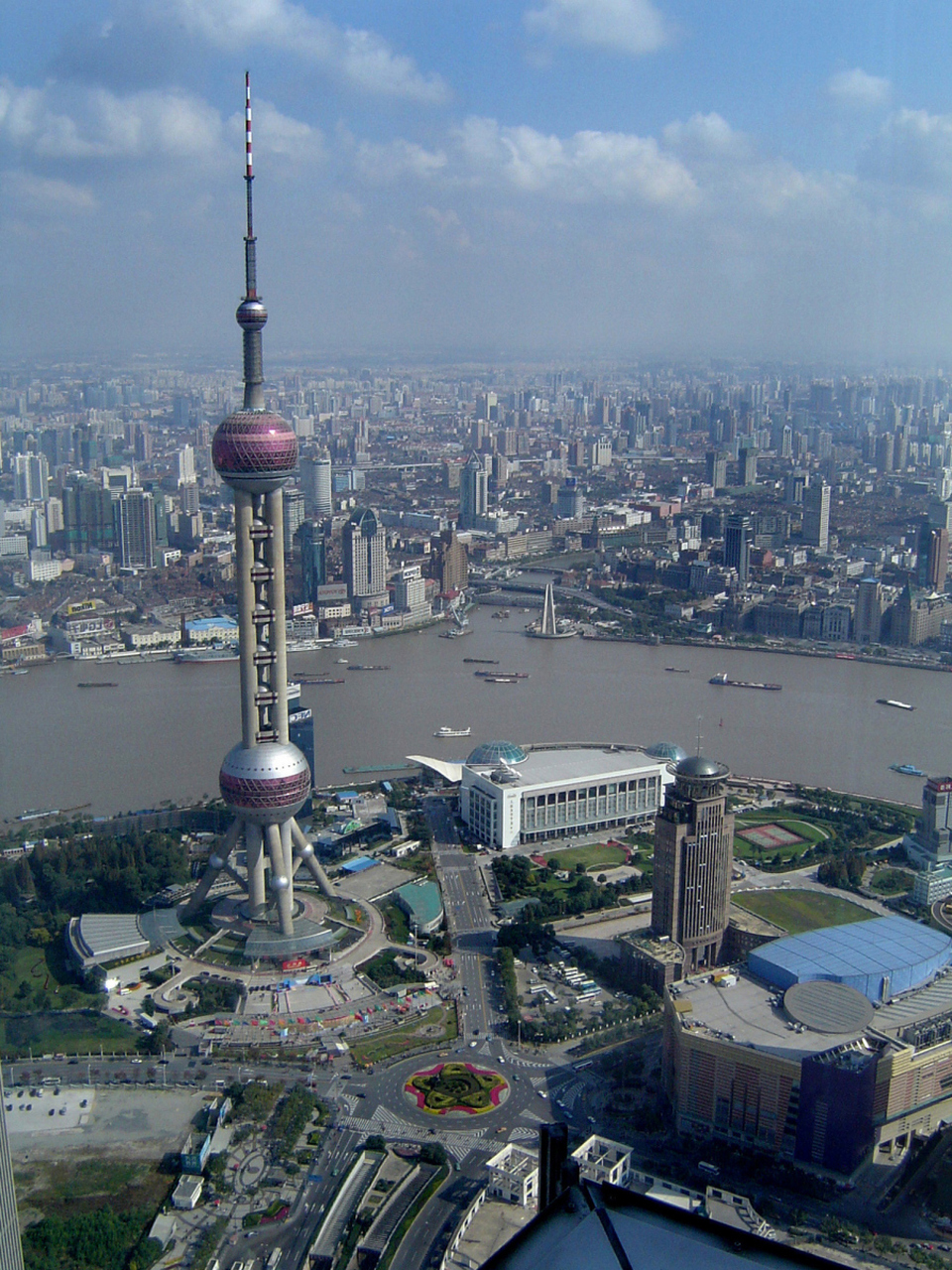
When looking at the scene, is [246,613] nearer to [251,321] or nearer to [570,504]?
[251,321]

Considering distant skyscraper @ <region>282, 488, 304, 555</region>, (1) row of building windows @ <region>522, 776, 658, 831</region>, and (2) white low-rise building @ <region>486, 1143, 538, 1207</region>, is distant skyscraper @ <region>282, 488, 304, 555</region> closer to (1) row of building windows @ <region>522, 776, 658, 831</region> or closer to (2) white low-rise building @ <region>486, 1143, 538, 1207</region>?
(1) row of building windows @ <region>522, 776, 658, 831</region>

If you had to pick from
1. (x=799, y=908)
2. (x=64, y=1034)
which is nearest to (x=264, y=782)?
(x=64, y=1034)

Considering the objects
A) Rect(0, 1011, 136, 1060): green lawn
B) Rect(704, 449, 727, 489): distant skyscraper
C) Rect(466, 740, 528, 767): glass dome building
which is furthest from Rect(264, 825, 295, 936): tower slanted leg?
Rect(704, 449, 727, 489): distant skyscraper

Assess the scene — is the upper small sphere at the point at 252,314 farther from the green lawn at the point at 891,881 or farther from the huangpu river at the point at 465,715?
the green lawn at the point at 891,881

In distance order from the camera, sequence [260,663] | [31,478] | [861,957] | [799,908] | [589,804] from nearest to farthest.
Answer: [861,957] < [260,663] < [799,908] < [589,804] < [31,478]

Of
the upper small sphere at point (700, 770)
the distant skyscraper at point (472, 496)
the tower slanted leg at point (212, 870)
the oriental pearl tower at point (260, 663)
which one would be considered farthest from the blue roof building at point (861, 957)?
the distant skyscraper at point (472, 496)
